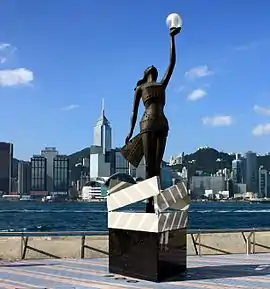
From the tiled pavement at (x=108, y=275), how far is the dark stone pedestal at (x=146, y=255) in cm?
22

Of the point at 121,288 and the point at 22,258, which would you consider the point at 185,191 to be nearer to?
the point at 121,288

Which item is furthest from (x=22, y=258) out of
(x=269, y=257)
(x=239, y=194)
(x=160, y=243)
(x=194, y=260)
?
(x=239, y=194)

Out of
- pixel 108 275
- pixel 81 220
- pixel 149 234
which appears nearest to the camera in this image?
pixel 149 234

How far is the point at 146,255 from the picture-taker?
9.67m

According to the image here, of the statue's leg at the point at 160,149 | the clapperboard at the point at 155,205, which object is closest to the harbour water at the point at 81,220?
the clapperboard at the point at 155,205

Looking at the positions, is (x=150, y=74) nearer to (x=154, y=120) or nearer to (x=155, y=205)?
(x=154, y=120)

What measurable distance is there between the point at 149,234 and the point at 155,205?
1.66ft

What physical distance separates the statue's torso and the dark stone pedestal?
194cm

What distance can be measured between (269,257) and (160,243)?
459 centimetres

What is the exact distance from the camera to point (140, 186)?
10062 millimetres

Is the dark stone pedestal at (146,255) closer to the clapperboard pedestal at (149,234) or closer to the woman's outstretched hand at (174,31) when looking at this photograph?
the clapperboard pedestal at (149,234)

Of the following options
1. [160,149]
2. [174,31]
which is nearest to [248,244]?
[160,149]

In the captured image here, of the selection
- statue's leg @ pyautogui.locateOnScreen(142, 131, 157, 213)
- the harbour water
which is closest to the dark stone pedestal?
statue's leg @ pyautogui.locateOnScreen(142, 131, 157, 213)

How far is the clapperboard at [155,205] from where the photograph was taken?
9.60 metres
